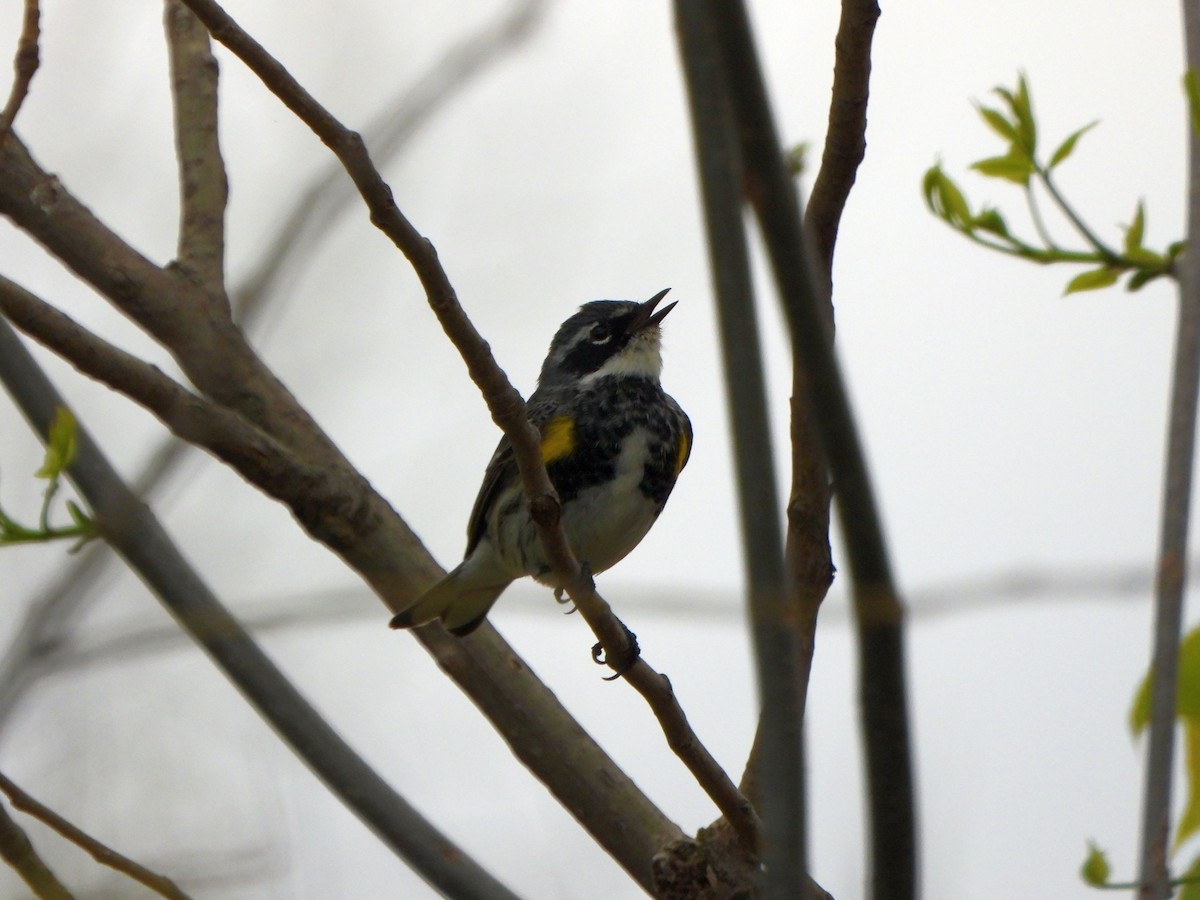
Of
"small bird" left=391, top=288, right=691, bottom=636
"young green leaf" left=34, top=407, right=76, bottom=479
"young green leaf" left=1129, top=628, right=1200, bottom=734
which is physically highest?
"small bird" left=391, top=288, right=691, bottom=636

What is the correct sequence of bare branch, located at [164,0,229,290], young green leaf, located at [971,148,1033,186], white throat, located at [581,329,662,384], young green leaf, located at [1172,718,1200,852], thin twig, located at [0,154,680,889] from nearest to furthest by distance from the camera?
young green leaf, located at [1172,718,1200,852], young green leaf, located at [971,148,1033,186], thin twig, located at [0,154,680,889], bare branch, located at [164,0,229,290], white throat, located at [581,329,662,384]

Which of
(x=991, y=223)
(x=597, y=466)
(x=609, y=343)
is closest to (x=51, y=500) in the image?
(x=991, y=223)

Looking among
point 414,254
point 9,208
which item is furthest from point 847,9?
point 9,208

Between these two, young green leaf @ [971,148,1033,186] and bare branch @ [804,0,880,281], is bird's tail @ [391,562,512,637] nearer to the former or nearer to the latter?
bare branch @ [804,0,880,281]

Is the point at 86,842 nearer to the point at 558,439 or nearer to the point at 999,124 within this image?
the point at 999,124

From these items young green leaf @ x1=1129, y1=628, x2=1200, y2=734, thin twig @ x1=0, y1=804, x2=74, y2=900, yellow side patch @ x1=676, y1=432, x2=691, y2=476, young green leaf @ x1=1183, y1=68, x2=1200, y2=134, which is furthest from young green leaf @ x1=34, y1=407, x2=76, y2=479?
yellow side patch @ x1=676, y1=432, x2=691, y2=476

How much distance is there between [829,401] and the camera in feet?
3.55

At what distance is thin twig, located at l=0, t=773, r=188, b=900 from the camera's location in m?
2.03

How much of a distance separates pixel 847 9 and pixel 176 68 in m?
2.58

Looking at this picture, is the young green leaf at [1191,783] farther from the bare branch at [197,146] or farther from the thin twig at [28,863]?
the bare branch at [197,146]

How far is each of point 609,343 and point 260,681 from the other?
12.6 feet

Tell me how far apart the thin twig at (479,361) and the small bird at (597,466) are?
180cm

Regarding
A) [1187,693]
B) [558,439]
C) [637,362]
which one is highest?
[637,362]

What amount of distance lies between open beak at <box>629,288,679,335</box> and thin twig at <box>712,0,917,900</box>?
187 inches
